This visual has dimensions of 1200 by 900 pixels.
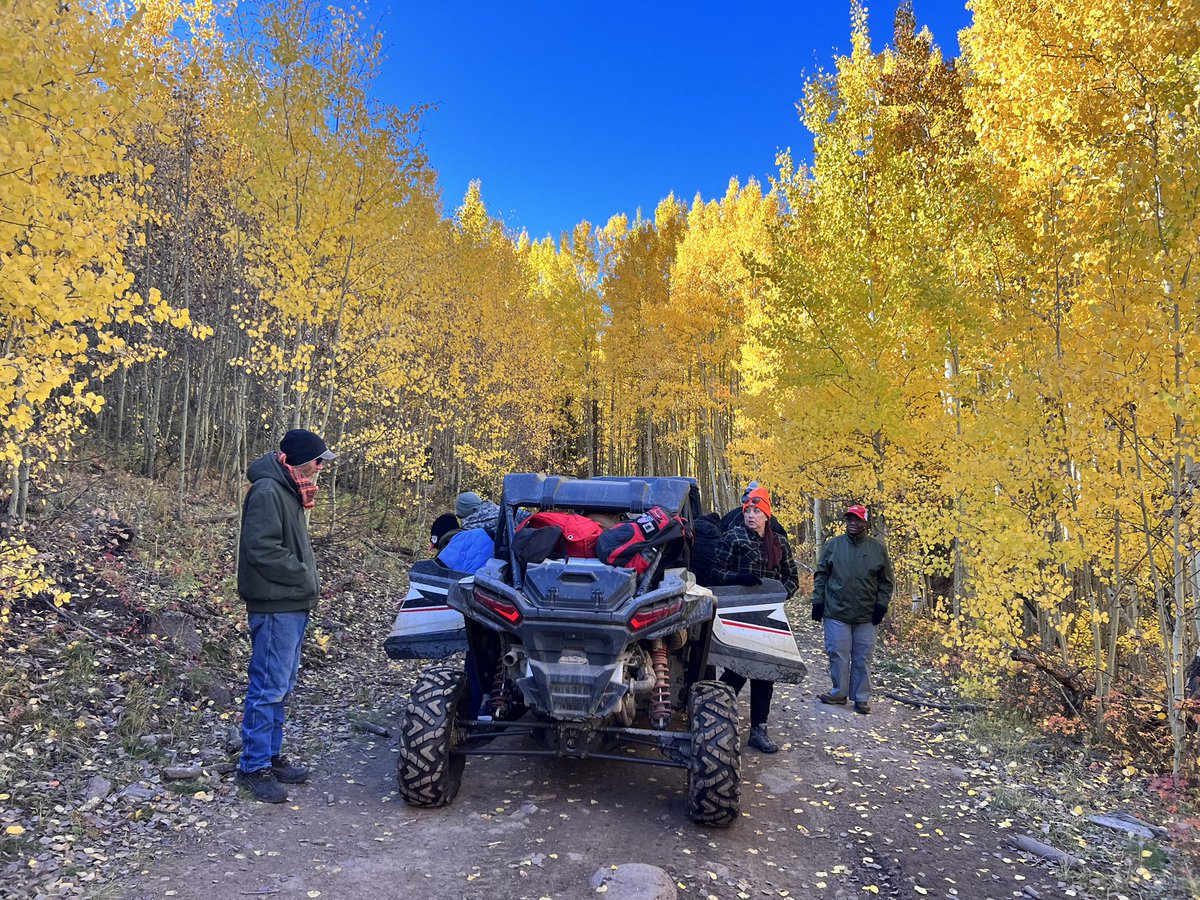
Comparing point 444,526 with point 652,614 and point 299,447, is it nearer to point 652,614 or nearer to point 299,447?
point 299,447

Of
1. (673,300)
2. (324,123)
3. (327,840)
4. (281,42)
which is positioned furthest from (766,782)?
(673,300)

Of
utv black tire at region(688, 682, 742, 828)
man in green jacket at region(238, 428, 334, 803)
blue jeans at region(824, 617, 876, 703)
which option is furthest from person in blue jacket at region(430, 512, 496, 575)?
blue jeans at region(824, 617, 876, 703)

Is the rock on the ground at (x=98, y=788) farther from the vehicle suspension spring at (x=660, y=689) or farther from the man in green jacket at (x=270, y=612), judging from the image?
the vehicle suspension spring at (x=660, y=689)

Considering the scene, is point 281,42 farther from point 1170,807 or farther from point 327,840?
point 1170,807

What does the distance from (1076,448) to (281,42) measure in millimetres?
9799

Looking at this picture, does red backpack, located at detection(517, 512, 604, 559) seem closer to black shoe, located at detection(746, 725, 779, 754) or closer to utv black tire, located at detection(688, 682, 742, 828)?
utv black tire, located at detection(688, 682, 742, 828)

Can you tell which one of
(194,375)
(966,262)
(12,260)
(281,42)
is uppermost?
(281,42)

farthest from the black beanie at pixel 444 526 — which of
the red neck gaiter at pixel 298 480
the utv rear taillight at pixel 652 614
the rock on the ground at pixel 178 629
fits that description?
the utv rear taillight at pixel 652 614

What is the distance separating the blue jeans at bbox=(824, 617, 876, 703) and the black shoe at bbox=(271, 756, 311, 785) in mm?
5065

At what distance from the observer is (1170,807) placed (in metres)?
4.61

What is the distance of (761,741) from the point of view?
5.62m

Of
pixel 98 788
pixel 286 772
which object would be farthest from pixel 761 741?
pixel 98 788

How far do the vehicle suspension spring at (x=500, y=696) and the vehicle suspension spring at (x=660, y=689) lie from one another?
37.1 inches

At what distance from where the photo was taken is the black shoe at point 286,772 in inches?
176
